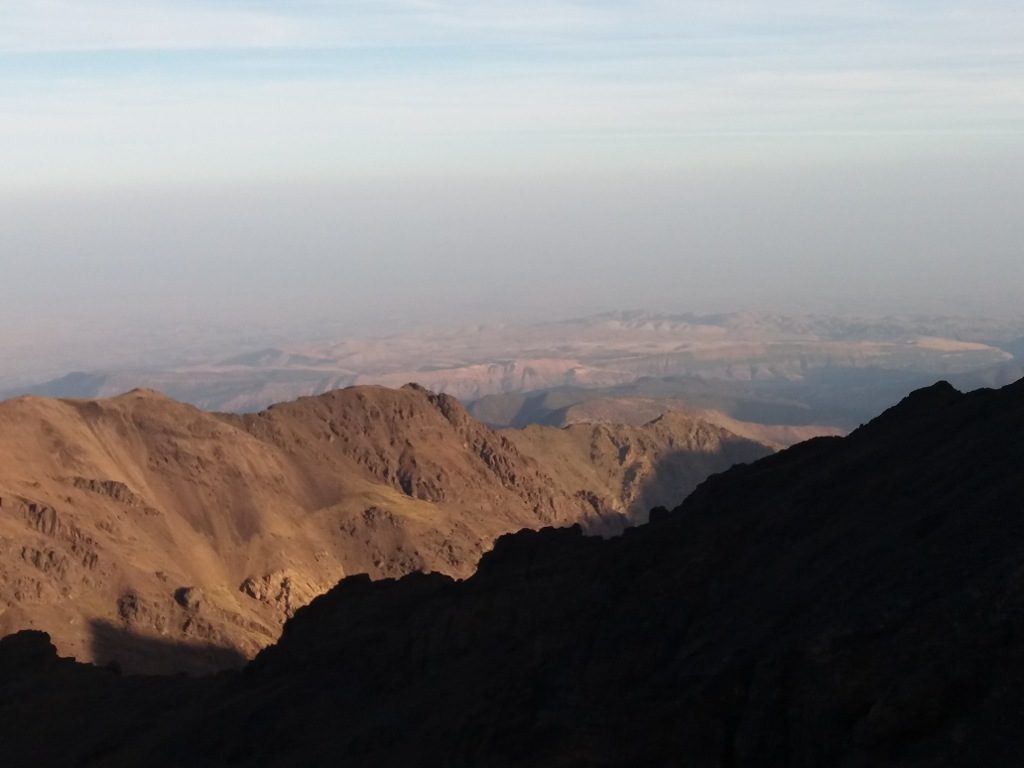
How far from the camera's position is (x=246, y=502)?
110 meters

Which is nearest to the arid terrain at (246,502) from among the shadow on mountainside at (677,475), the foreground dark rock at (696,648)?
the shadow on mountainside at (677,475)

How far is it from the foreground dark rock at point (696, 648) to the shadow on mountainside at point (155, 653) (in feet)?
98.8

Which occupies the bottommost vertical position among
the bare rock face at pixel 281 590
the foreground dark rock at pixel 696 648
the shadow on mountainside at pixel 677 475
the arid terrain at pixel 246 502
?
the shadow on mountainside at pixel 677 475

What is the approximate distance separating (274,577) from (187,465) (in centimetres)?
1358

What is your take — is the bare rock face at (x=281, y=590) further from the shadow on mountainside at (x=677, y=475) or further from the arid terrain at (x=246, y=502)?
the shadow on mountainside at (x=677, y=475)

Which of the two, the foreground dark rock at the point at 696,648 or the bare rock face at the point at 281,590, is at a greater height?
the foreground dark rock at the point at 696,648

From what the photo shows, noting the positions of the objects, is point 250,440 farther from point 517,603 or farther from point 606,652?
point 606,652

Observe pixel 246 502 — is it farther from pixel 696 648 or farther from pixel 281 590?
pixel 696 648

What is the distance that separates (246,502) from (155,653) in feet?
81.3

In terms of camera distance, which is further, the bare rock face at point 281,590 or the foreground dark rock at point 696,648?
the bare rock face at point 281,590

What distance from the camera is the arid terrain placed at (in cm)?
8912

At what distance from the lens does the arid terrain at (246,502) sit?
89.1 metres

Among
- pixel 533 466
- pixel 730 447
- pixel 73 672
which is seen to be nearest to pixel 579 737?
pixel 73 672

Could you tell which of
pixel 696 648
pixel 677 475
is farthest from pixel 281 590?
pixel 696 648
